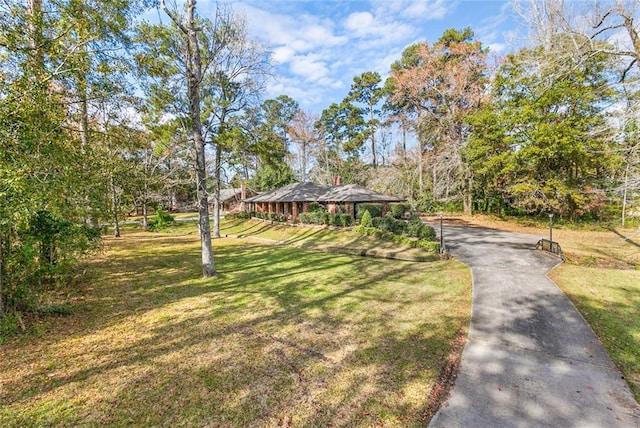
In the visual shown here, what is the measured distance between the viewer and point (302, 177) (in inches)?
1459

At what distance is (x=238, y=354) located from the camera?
4.47 metres

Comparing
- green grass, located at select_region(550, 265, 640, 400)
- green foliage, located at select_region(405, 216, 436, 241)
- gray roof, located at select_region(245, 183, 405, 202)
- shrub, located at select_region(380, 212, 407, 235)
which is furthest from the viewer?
gray roof, located at select_region(245, 183, 405, 202)

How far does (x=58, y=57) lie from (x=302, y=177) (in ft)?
105

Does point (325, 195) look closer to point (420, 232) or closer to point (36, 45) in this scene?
point (420, 232)

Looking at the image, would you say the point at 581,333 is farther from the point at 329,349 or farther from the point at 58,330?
the point at 58,330

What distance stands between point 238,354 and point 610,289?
9.63m

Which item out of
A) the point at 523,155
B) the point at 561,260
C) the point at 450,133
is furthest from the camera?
the point at 450,133

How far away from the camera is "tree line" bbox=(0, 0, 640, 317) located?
4.93m

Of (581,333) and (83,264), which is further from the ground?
(83,264)

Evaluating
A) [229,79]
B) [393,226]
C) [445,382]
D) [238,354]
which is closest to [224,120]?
[229,79]

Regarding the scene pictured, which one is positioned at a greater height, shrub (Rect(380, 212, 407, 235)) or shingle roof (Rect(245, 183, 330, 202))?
shingle roof (Rect(245, 183, 330, 202))

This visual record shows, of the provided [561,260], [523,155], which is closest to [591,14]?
[561,260]

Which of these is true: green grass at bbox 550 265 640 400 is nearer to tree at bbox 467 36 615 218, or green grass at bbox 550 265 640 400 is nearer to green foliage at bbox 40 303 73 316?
green foliage at bbox 40 303 73 316

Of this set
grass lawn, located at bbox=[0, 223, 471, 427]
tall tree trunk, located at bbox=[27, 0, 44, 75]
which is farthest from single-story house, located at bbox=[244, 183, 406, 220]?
tall tree trunk, located at bbox=[27, 0, 44, 75]
